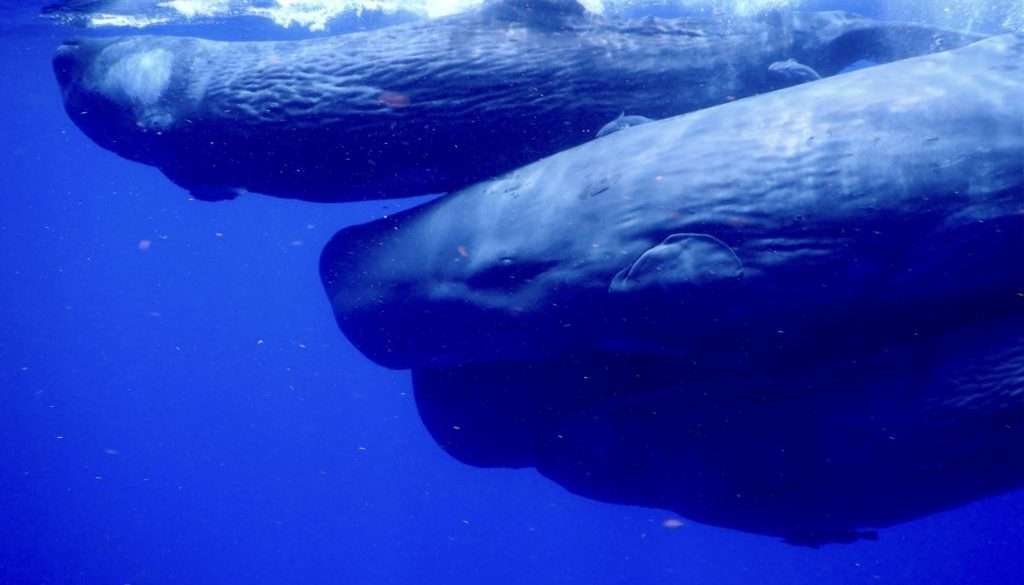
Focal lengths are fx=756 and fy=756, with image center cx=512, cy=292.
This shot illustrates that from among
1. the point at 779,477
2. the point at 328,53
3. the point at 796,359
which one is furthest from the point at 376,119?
Answer: the point at 779,477

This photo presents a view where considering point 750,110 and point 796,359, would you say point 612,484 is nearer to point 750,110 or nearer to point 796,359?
point 796,359

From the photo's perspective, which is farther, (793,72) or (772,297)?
(793,72)

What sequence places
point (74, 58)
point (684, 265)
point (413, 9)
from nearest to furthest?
point (684, 265) < point (74, 58) < point (413, 9)

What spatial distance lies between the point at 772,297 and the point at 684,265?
485 mm

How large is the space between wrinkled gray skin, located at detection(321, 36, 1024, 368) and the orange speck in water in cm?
90

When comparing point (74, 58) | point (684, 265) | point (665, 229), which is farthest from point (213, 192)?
point (684, 265)

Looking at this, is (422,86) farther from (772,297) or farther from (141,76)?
(772,297)

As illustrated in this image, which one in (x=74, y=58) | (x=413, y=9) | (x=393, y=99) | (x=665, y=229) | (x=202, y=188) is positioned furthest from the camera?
(x=413, y=9)

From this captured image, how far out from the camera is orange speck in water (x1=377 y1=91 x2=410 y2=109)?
4.70 metres

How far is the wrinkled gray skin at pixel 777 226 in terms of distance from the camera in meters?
3.64

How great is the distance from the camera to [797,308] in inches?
151

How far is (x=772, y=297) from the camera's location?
3789mm

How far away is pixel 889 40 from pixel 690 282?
8.89ft

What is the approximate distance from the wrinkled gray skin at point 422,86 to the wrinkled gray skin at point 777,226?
0.55 metres
